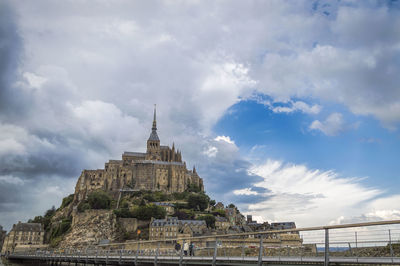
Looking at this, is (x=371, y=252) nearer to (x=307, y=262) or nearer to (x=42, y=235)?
(x=307, y=262)

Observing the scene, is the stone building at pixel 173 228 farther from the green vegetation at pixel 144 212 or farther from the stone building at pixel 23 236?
the stone building at pixel 23 236

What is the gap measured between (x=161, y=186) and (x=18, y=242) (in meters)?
42.1

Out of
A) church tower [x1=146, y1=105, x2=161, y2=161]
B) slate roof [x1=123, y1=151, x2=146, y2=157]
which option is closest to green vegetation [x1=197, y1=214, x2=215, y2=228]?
church tower [x1=146, y1=105, x2=161, y2=161]

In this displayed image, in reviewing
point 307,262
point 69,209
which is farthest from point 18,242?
point 307,262

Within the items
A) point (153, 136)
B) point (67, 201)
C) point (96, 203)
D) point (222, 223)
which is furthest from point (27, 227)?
point (153, 136)

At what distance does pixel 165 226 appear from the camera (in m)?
70.7

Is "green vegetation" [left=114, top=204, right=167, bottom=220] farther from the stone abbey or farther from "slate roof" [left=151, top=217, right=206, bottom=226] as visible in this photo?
the stone abbey

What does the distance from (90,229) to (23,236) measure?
76.1 ft

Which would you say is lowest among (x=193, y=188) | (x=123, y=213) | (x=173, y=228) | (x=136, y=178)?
(x=173, y=228)

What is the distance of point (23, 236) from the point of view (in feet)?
281

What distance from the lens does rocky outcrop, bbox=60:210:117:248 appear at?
73.5 meters

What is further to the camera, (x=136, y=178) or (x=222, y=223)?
(x=136, y=178)

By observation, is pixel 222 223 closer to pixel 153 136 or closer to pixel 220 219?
pixel 220 219

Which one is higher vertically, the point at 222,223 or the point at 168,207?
the point at 168,207
